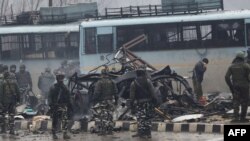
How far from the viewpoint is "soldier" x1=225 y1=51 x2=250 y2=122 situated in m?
13.9

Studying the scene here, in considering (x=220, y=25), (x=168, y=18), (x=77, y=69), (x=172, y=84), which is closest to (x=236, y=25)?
(x=220, y=25)

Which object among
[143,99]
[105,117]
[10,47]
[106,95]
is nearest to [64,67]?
[10,47]

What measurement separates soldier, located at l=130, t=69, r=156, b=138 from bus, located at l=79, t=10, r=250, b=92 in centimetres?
783

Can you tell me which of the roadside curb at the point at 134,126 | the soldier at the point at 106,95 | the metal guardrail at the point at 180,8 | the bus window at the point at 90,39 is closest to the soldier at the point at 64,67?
the bus window at the point at 90,39

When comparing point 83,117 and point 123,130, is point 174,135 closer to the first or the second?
point 123,130

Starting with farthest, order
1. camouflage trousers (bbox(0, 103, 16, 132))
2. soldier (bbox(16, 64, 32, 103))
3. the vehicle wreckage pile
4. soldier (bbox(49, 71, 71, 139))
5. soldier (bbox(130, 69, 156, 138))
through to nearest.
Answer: soldier (bbox(16, 64, 32, 103)) → the vehicle wreckage pile → camouflage trousers (bbox(0, 103, 16, 132)) → soldier (bbox(49, 71, 71, 139)) → soldier (bbox(130, 69, 156, 138))

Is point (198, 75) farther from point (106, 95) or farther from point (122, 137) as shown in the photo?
point (122, 137)

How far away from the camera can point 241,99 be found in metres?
14.1

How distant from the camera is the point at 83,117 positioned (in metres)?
15.2

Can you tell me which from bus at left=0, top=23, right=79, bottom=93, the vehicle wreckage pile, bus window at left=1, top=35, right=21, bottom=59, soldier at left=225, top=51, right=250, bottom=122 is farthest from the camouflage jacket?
bus window at left=1, top=35, right=21, bottom=59

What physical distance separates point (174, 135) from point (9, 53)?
12462 mm

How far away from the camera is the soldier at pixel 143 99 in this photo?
13164 millimetres

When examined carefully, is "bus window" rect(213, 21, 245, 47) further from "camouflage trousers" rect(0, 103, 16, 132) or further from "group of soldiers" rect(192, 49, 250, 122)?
"camouflage trousers" rect(0, 103, 16, 132)

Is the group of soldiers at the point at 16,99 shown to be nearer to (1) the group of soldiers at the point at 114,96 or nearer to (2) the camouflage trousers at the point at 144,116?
(1) the group of soldiers at the point at 114,96
